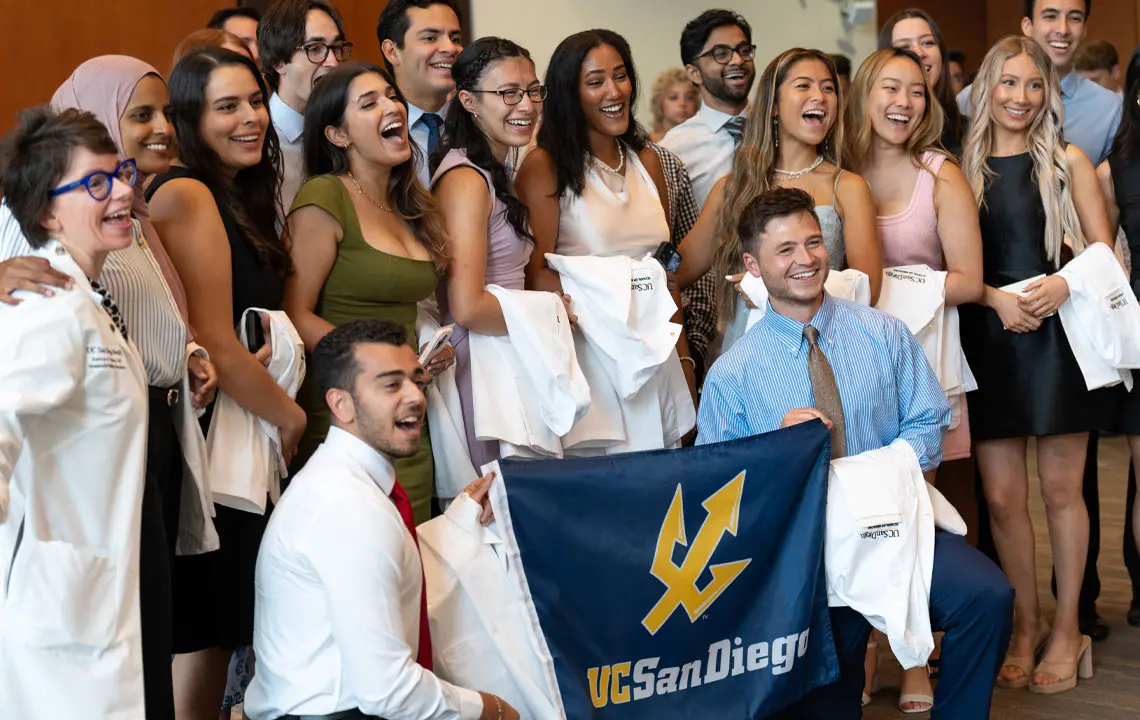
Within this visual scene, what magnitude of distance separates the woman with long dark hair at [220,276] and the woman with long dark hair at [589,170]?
773 millimetres

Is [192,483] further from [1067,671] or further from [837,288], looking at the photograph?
[1067,671]

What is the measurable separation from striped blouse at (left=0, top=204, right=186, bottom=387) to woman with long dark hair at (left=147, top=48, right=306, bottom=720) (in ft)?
0.58

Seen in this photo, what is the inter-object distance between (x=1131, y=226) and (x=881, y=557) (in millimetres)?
1705

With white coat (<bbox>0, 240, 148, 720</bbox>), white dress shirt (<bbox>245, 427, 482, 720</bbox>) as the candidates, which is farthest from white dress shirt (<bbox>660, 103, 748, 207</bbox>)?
white coat (<bbox>0, 240, 148, 720</bbox>)

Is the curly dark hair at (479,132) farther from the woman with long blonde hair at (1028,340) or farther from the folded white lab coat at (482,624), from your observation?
the woman with long blonde hair at (1028,340)

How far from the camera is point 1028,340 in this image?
153 inches

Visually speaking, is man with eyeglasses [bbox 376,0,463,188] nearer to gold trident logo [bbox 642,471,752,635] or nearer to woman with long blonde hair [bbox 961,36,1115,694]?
gold trident logo [bbox 642,471,752,635]

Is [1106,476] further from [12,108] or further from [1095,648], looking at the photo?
[12,108]

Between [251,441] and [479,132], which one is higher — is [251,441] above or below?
below

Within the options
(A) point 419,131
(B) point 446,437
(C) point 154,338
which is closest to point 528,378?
(B) point 446,437

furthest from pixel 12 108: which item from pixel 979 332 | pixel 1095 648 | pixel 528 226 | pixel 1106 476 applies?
pixel 1106 476

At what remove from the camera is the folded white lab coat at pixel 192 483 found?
272 cm

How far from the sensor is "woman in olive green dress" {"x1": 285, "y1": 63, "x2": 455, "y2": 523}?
10.2 ft

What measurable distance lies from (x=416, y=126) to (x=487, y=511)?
148cm
